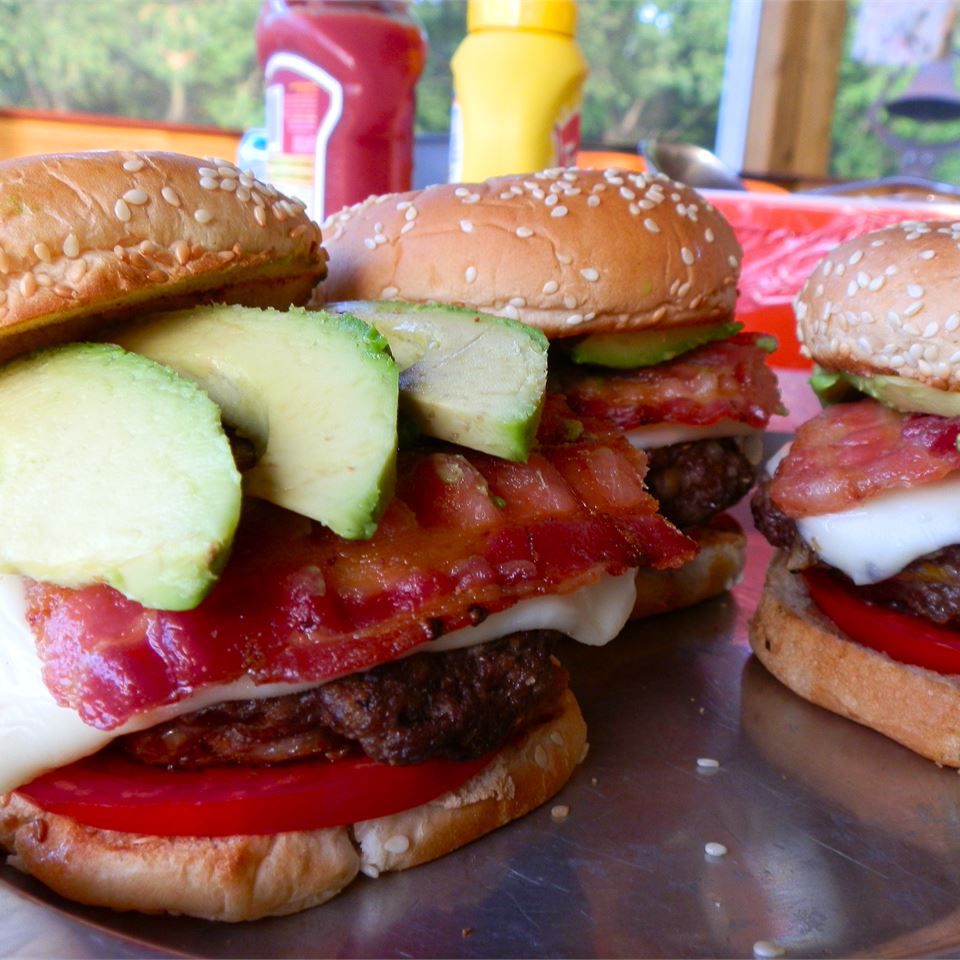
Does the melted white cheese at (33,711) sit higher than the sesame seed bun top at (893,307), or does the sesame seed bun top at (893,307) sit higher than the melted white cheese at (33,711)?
the sesame seed bun top at (893,307)

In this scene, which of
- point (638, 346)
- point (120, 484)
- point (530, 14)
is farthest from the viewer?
point (530, 14)

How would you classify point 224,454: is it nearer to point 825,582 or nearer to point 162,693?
point 162,693

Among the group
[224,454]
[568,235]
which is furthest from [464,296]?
[224,454]

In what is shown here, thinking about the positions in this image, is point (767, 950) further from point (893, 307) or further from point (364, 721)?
point (893, 307)

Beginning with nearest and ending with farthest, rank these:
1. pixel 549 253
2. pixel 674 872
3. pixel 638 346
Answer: pixel 674 872 < pixel 549 253 < pixel 638 346

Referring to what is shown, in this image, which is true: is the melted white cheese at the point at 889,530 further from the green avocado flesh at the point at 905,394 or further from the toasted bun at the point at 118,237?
the toasted bun at the point at 118,237

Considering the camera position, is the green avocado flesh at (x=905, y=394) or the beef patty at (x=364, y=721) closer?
the beef patty at (x=364, y=721)

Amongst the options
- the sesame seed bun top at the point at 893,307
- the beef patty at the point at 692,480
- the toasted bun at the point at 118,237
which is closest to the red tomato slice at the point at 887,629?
the beef patty at the point at 692,480

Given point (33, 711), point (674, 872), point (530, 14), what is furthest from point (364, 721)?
point (530, 14)
